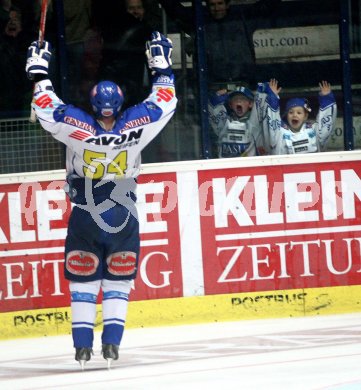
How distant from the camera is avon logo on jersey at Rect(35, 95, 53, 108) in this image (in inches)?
340

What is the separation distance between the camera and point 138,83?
10.8 meters

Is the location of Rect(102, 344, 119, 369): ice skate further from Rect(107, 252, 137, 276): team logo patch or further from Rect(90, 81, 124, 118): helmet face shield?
Rect(90, 81, 124, 118): helmet face shield

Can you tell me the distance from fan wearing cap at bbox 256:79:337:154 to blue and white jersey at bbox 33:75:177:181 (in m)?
2.38

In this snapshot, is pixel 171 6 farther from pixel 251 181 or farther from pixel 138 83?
pixel 251 181

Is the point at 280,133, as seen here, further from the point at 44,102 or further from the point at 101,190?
the point at 44,102

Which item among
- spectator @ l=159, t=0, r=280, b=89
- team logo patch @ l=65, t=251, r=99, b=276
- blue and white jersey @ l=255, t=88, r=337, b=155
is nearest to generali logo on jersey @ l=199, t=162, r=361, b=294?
blue and white jersey @ l=255, t=88, r=337, b=155

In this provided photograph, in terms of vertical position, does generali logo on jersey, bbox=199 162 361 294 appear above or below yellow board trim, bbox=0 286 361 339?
above

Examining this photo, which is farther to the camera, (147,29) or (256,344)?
(147,29)

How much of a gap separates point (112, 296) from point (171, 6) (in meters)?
3.11

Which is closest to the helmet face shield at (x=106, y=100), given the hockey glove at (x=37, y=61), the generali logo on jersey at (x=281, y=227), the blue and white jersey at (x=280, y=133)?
the hockey glove at (x=37, y=61)

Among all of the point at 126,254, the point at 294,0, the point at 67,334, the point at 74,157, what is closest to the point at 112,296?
the point at 126,254

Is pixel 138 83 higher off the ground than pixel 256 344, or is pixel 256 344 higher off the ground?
pixel 138 83

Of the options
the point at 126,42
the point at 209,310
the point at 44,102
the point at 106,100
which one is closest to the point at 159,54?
the point at 106,100

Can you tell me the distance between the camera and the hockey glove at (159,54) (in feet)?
29.0
